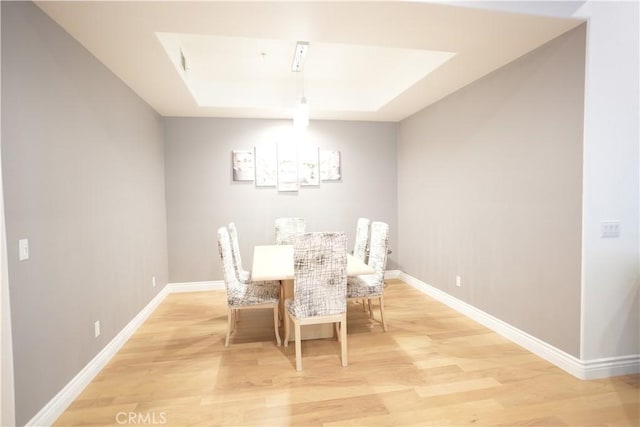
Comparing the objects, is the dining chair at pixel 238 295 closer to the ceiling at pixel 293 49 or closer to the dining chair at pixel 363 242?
the dining chair at pixel 363 242

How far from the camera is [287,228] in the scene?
419cm

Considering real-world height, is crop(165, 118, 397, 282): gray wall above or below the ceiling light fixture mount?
below

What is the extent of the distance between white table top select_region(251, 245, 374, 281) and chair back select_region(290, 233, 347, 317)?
191 mm

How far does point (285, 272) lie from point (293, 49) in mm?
2187

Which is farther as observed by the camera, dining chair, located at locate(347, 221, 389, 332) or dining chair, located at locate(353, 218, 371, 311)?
dining chair, located at locate(353, 218, 371, 311)

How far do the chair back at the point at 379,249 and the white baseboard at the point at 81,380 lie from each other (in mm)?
2317

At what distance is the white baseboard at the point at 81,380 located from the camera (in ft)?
5.78

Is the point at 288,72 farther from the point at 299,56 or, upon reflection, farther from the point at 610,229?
the point at 610,229

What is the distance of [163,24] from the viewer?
2.01 metres

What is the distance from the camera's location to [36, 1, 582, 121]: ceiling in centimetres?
191

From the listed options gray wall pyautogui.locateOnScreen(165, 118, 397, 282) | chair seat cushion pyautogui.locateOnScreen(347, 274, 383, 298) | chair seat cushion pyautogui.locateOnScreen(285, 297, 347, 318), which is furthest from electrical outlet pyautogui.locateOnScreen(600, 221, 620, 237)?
gray wall pyautogui.locateOnScreen(165, 118, 397, 282)

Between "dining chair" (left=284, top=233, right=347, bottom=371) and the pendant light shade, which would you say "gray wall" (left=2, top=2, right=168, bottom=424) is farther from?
the pendant light shade

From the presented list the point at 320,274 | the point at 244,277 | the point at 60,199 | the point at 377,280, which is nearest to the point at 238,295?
the point at 244,277

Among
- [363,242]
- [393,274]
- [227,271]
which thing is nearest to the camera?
[227,271]
